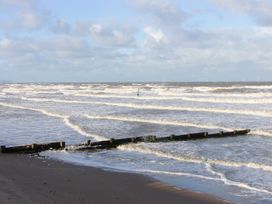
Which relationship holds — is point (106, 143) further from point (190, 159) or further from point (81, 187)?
point (81, 187)

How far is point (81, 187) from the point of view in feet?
35.6

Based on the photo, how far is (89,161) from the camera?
50.4 ft

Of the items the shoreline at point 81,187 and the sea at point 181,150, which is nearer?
the shoreline at point 81,187

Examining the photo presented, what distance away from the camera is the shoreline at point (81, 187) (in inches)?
377

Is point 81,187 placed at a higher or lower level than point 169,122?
lower

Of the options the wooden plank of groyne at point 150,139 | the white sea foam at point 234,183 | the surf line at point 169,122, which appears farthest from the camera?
the surf line at point 169,122

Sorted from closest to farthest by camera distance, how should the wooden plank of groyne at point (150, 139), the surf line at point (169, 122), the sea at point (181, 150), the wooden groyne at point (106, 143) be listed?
the sea at point (181, 150)
the wooden groyne at point (106, 143)
the wooden plank of groyne at point (150, 139)
the surf line at point (169, 122)

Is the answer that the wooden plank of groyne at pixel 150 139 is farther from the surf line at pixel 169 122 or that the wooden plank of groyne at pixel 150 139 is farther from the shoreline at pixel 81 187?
the shoreline at pixel 81 187

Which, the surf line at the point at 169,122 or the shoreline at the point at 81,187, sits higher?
the surf line at the point at 169,122

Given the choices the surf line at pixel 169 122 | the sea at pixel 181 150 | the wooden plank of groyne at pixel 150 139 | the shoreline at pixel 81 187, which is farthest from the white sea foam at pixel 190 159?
the surf line at pixel 169 122

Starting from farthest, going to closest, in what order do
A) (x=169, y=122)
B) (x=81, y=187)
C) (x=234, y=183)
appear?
(x=169, y=122)
(x=234, y=183)
(x=81, y=187)

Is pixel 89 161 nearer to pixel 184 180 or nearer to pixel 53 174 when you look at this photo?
pixel 53 174

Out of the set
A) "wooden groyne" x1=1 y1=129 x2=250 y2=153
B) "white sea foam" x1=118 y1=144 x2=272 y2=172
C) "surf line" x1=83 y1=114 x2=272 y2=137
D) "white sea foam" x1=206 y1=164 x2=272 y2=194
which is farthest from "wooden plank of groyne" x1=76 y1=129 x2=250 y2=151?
"white sea foam" x1=206 y1=164 x2=272 y2=194

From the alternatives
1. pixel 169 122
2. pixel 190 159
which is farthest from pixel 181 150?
pixel 169 122
